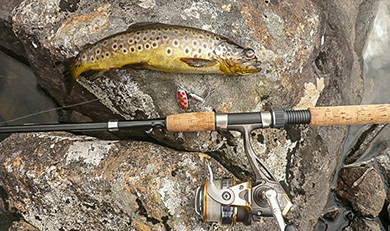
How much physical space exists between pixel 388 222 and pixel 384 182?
1.40 feet

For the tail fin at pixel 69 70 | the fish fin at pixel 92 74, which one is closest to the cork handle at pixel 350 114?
the fish fin at pixel 92 74

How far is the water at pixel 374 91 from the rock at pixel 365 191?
152 mm

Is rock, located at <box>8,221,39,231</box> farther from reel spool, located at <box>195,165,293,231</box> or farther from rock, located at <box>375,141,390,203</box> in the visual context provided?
rock, located at <box>375,141,390,203</box>

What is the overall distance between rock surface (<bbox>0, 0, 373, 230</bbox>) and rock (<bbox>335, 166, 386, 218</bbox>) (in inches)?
25.7

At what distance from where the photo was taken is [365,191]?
3.78 metres

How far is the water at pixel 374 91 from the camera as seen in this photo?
3.97m

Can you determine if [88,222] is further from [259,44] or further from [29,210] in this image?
[259,44]

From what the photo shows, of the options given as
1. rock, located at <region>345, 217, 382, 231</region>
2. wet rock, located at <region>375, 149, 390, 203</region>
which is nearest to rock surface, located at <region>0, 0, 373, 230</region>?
rock, located at <region>345, 217, 382, 231</region>

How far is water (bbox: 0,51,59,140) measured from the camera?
391 centimetres

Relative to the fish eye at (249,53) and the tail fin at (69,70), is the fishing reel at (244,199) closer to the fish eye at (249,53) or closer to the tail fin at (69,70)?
the fish eye at (249,53)

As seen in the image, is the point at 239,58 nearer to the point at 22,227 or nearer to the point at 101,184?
the point at 101,184

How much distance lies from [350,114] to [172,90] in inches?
57.3

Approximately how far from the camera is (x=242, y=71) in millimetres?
2955

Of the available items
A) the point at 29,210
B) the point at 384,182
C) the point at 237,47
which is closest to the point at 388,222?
the point at 384,182
